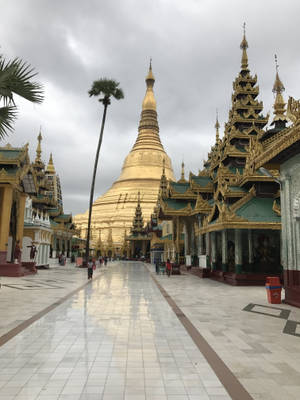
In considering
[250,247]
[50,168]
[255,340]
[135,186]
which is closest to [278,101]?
[250,247]

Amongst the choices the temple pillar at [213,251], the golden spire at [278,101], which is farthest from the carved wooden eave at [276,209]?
the temple pillar at [213,251]

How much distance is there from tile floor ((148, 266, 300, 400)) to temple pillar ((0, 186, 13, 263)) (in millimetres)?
13763

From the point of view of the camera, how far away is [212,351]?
6.15 meters

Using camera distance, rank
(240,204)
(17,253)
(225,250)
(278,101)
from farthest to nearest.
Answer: (17,253) < (225,250) < (240,204) < (278,101)

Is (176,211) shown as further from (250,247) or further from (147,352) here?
(147,352)

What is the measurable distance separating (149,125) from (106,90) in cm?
4727

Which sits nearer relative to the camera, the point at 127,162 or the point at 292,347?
the point at 292,347

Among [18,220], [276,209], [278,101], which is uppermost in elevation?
[278,101]

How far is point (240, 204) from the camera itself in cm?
1942

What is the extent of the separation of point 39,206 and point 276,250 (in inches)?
1196

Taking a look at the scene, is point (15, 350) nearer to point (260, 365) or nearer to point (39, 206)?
point (260, 365)

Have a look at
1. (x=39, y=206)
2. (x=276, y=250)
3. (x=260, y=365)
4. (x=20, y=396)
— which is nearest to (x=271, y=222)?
(x=276, y=250)

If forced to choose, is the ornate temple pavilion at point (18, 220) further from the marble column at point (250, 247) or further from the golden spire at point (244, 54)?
the golden spire at point (244, 54)

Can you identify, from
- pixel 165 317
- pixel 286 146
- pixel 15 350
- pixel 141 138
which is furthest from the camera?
pixel 141 138
